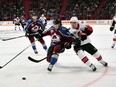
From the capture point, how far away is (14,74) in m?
4.31

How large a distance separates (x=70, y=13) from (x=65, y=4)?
1052 millimetres

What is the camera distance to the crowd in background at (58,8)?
70.9 ft

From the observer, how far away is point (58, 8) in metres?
22.4

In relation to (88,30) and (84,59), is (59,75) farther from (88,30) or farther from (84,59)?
(88,30)

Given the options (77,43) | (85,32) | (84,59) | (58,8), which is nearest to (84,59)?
(84,59)

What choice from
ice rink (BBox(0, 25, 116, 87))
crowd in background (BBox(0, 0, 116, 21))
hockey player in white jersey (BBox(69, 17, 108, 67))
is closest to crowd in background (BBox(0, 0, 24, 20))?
crowd in background (BBox(0, 0, 116, 21))

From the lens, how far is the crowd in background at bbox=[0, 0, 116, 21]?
2161 centimetres

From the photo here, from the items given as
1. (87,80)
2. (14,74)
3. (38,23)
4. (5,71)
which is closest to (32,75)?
(14,74)

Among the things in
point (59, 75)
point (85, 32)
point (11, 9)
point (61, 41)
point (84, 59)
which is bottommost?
point (11, 9)

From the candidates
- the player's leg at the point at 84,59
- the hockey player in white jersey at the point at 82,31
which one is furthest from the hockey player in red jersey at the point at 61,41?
the hockey player in white jersey at the point at 82,31

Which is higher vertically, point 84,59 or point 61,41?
point 61,41

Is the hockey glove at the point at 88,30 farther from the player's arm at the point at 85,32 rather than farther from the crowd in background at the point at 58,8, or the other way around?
the crowd in background at the point at 58,8

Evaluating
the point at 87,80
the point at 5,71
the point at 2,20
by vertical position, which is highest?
the point at 87,80

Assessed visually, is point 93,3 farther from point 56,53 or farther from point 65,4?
point 56,53
